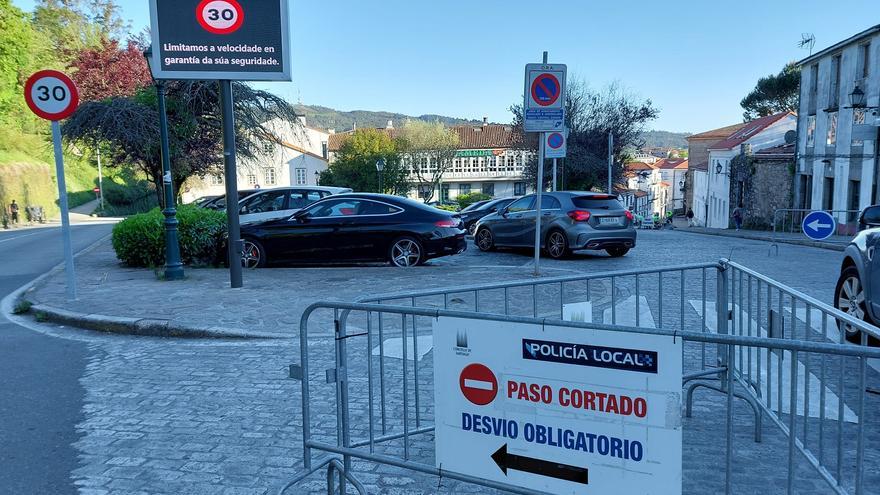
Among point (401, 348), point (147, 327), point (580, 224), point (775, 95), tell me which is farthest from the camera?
point (775, 95)

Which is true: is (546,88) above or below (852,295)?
above

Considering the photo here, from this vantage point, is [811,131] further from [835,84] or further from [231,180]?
[231,180]

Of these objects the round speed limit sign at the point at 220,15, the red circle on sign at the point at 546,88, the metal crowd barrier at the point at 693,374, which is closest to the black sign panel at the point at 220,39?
the round speed limit sign at the point at 220,15

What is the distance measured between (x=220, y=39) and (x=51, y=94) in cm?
243

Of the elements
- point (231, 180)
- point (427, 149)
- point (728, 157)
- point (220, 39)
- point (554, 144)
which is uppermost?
point (427, 149)

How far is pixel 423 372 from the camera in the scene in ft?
18.7

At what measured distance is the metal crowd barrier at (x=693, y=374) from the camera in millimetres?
2721

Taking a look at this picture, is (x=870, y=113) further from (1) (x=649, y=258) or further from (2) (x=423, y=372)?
(2) (x=423, y=372)

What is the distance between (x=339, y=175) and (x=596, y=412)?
60.1 metres

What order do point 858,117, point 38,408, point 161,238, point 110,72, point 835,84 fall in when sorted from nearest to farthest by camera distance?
point 38,408 < point 161,238 < point 110,72 < point 858,117 < point 835,84

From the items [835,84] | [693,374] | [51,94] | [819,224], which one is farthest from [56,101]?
[835,84]

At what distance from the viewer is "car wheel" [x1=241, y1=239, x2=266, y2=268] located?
40.9ft

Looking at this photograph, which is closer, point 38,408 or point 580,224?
point 38,408

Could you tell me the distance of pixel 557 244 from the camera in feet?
44.7
